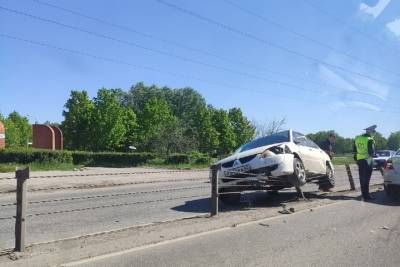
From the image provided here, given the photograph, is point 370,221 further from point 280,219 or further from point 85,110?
point 85,110

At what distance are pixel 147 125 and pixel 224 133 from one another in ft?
45.5

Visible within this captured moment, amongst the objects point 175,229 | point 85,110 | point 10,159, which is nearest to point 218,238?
point 175,229

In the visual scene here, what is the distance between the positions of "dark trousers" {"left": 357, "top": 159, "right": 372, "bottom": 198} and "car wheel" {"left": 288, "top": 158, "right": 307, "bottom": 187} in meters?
1.82

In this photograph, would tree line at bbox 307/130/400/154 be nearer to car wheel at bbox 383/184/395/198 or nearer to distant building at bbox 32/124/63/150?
distant building at bbox 32/124/63/150

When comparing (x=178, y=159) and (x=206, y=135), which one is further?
(x=206, y=135)

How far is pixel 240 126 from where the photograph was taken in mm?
94188

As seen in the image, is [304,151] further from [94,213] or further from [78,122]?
[78,122]

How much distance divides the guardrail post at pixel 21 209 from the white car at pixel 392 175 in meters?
9.48

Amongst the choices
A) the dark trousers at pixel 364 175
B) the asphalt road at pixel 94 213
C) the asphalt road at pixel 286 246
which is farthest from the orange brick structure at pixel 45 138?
the asphalt road at pixel 286 246

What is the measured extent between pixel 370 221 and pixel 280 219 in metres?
1.60

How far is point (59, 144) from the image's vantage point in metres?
50.0

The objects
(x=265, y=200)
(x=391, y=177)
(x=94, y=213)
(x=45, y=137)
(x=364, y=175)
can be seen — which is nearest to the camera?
(x=94, y=213)

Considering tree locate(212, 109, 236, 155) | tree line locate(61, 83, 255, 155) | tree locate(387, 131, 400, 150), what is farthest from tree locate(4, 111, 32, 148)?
tree locate(387, 131, 400, 150)

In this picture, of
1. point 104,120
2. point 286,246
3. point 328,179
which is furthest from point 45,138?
point 286,246
